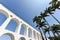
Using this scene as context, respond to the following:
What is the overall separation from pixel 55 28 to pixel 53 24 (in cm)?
184

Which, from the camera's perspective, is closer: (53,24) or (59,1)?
(59,1)

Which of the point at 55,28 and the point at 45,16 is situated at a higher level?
the point at 45,16

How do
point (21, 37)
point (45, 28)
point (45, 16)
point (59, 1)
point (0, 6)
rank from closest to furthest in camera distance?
point (0, 6) → point (21, 37) → point (59, 1) → point (45, 16) → point (45, 28)

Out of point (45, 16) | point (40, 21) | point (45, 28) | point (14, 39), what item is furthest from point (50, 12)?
point (14, 39)

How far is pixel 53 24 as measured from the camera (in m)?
42.1

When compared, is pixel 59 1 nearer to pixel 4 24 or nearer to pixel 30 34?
pixel 30 34

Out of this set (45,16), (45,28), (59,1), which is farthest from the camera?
(45,28)

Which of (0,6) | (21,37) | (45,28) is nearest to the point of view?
(0,6)

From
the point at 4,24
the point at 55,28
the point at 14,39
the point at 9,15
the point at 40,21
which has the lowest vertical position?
the point at 14,39

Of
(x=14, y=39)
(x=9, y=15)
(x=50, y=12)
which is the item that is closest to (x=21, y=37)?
(x=14, y=39)

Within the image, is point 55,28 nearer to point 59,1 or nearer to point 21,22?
point 59,1

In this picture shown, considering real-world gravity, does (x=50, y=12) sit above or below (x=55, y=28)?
above

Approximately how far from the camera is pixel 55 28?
135 ft

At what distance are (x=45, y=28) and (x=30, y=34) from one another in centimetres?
772
